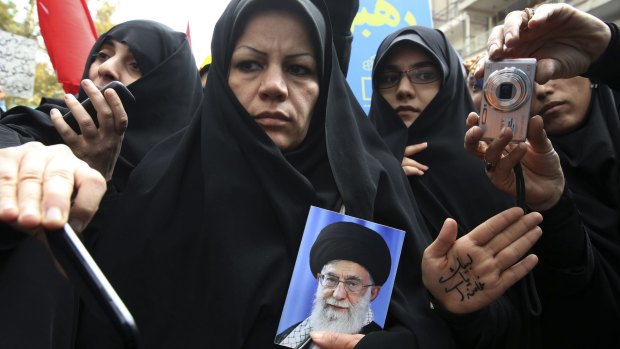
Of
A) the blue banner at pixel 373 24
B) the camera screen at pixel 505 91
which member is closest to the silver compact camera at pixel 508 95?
the camera screen at pixel 505 91

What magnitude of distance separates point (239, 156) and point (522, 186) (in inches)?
28.1

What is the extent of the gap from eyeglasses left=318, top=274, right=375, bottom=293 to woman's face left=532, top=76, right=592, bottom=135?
3.39ft

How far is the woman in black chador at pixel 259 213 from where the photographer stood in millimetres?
1122

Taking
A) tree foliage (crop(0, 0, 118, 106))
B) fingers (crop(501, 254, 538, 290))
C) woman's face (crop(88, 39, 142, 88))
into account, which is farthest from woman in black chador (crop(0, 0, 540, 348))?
tree foliage (crop(0, 0, 118, 106))

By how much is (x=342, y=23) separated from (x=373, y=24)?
73.2 inches

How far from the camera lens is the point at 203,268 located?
117 cm

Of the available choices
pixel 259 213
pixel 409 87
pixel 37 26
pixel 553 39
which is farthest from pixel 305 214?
pixel 37 26

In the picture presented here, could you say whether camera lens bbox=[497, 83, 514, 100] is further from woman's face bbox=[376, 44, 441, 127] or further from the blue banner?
the blue banner

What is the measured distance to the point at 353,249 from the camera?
1106mm

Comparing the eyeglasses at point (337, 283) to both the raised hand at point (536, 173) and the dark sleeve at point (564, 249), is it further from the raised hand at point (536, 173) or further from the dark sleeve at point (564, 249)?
the dark sleeve at point (564, 249)

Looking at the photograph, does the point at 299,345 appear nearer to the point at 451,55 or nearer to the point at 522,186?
the point at 522,186

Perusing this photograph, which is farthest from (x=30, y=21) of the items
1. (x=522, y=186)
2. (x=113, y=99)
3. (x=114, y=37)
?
(x=522, y=186)

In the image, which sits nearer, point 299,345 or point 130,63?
point 299,345

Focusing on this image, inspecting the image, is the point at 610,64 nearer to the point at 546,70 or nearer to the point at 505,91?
the point at 546,70
